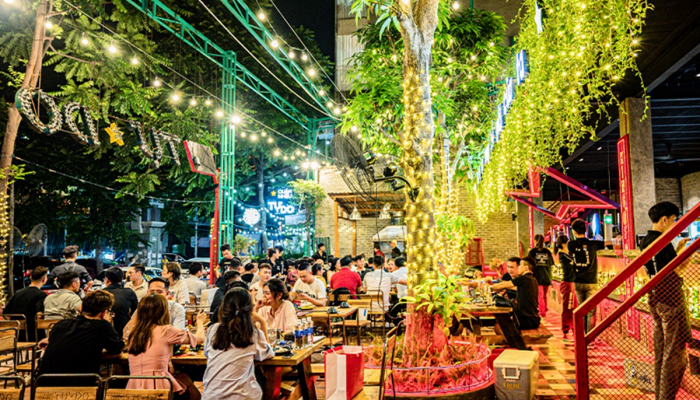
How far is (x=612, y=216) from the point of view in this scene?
21.6 metres

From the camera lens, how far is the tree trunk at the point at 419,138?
4.85 m

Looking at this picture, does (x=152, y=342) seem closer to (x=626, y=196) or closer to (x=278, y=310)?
(x=278, y=310)

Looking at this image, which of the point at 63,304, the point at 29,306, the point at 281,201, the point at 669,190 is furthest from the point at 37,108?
the point at 281,201

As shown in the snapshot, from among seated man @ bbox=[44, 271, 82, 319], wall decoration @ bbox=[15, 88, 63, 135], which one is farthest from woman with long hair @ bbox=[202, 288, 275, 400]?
wall decoration @ bbox=[15, 88, 63, 135]

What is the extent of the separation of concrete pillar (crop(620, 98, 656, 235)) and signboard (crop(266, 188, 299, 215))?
76.5 feet

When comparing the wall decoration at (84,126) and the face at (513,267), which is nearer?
the face at (513,267)

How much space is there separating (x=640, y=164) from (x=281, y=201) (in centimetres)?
2416

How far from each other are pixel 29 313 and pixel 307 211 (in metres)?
14.0

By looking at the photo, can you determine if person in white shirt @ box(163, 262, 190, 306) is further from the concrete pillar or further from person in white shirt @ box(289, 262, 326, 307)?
the concrete pillar

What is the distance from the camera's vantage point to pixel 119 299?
5840mm

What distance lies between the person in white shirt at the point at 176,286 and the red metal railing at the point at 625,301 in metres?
5.04

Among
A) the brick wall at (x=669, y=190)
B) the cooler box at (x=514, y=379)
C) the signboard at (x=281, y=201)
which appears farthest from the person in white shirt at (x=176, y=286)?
the signboard at (x=281, y=201)

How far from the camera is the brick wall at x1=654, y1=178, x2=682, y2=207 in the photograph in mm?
18391

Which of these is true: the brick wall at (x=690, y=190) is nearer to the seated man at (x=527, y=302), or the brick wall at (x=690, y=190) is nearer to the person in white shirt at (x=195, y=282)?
the seated man at (x=527, y=302)
